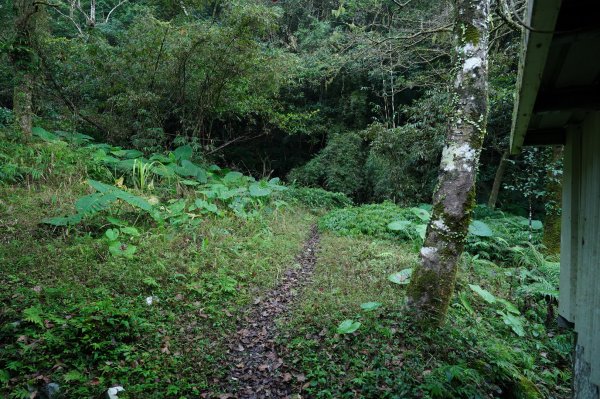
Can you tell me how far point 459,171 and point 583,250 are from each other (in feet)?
4.63

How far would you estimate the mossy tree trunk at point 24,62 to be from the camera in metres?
7.81

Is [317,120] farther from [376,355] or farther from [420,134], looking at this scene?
[376,355]

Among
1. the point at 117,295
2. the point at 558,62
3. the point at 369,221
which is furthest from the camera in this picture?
the point at 369,221

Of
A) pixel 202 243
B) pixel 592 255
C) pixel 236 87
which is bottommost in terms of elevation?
pixel 202 243

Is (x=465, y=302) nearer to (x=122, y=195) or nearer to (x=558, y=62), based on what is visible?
(x=558, y=62)

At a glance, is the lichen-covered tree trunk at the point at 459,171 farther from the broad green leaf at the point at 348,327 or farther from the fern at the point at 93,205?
the fern at the point at 93,205

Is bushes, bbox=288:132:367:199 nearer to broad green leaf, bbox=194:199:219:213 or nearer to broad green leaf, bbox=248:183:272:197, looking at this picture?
broad green leaf, bbox=248:183:272:197

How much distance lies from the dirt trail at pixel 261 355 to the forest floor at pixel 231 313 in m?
0.02

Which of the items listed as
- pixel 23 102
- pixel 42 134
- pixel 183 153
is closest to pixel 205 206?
pixel 183 153

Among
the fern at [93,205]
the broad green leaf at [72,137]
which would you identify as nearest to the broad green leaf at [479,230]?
the fern at [93,205]

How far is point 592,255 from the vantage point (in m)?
2.52

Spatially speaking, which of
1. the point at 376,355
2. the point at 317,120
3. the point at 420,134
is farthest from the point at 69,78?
the point at 376,355

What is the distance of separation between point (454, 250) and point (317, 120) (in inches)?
571

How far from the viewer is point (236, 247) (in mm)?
6363
